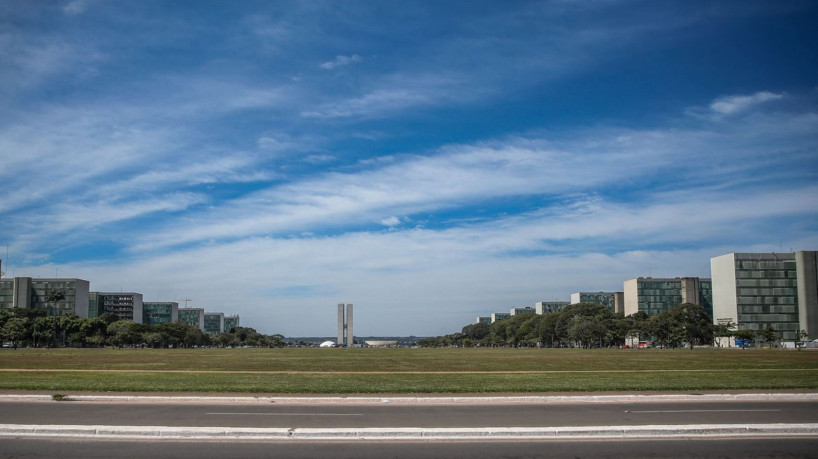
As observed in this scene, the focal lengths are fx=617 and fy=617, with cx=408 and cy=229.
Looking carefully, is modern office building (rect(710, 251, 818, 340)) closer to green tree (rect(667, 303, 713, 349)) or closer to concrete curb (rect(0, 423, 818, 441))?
green tree (rect(667, 303, 713, 349))

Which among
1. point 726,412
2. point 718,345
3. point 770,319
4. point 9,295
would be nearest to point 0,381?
point 726,412

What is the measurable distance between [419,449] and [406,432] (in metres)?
1.49

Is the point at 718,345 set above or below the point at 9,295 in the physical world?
below

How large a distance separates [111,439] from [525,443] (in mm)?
9978

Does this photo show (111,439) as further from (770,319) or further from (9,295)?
(9,295)

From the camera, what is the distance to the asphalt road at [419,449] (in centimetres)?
1323

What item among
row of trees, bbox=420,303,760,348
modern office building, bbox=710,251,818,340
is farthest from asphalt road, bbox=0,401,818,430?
modern office building, bbox=710,251,818,340

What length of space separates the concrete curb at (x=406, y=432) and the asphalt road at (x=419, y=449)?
0.54m

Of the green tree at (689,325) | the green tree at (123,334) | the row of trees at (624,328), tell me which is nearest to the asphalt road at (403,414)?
the green tree at (689,325)

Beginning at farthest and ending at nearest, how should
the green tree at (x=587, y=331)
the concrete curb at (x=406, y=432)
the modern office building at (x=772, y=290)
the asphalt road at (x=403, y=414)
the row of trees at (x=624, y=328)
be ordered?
the modern office building at (x=772, y=290) < the green tree at (x=587, y=331) < the row of trees at (x=624, y=328) < the asphalt road at (x=403, y=414) < the concrete curb at (x=406, y=432)

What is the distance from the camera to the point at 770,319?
471 ft

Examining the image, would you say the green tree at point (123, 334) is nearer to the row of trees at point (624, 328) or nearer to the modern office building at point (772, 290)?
the row of trees at point (624, 328)

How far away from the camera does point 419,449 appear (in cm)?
1398

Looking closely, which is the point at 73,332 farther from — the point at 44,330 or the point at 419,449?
the point at 419,449
